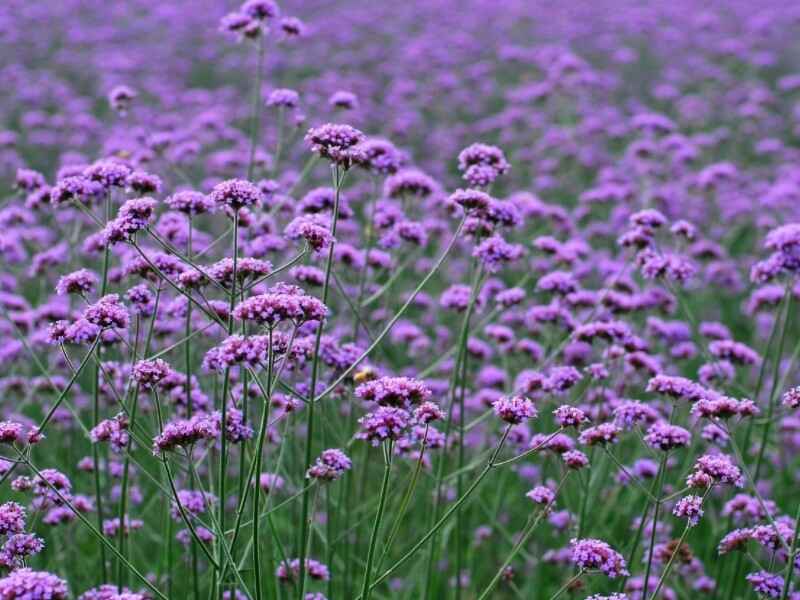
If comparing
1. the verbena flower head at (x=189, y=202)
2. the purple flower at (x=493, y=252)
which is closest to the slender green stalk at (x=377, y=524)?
the verbena flower head at (x=189, y=202)

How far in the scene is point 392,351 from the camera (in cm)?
743

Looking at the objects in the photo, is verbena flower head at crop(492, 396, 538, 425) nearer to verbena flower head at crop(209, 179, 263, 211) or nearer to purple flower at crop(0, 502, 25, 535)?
verbena flower head at crop(209, 179, 263, 211)

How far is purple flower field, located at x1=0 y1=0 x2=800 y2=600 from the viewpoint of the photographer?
3578 millimetres

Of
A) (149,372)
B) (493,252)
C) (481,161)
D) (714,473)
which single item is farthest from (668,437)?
(149,372)

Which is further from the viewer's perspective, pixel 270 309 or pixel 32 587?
pixel 270 309

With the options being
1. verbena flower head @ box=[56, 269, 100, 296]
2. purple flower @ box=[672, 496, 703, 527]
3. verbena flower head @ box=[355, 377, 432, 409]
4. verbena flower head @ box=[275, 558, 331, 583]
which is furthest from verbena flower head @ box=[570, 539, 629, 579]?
verbena flower head @ box=[56, 269, 100, 296]

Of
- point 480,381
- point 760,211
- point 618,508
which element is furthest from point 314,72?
point 618,508

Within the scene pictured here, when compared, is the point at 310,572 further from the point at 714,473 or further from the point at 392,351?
the point at 392,351

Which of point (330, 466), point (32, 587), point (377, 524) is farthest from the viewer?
point (330, 466)

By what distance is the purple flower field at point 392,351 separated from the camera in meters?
3.58

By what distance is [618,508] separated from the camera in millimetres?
5660

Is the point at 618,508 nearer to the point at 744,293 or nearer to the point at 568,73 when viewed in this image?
the point at 744,293

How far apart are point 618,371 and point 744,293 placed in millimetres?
4267

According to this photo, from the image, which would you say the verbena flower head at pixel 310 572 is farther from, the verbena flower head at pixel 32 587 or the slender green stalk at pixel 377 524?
the verbena flower head at pixel 32 587
